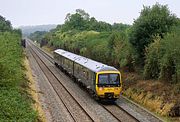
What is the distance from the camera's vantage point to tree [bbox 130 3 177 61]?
3484 cm

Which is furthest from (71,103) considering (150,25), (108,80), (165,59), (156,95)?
(150,25)

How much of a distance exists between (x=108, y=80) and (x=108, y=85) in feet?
1.31

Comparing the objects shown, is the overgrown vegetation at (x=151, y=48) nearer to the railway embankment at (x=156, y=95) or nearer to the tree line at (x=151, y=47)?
the tree line at (x=151, y=47)

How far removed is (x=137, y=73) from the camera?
36625 mm

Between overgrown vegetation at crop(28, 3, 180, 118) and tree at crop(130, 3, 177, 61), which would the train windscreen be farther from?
tree at crop(130, 3, 177, 61)

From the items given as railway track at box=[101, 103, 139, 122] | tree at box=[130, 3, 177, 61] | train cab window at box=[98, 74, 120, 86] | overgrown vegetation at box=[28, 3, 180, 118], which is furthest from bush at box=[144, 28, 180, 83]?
railway track at box=[101, 103, 139, 122]

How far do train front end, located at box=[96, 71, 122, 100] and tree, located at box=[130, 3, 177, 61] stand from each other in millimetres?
6953

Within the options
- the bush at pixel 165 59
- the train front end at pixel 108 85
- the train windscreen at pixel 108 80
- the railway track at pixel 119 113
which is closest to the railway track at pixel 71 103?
the railway track at pixel 119 113

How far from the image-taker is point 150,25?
115 feet

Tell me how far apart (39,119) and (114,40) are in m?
25.2

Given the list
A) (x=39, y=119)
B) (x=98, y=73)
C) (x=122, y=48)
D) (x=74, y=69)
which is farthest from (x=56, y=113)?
(x=122, y=48)

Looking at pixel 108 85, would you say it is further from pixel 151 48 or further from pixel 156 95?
pixel 151 48

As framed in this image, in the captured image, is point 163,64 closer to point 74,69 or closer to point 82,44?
point 74,69

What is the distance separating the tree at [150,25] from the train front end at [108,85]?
6953mm
